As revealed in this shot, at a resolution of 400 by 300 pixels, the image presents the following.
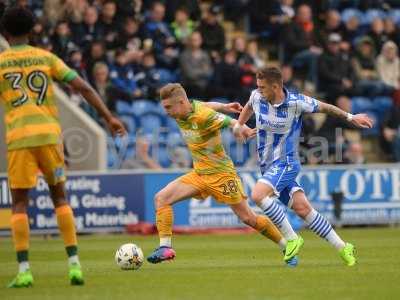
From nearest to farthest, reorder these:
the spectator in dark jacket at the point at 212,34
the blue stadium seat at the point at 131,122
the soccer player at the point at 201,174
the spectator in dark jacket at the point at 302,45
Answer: the soccer player at the point at 201,174
the blue stadium seat at the point at 131,122
the spectator in dark jacket at the point at 212,34
the spectator in dark jacket at the point at 302,45

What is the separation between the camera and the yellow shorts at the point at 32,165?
9.80 m

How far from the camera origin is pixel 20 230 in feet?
32.6

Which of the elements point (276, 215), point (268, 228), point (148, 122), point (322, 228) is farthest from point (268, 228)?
point (148, 122)

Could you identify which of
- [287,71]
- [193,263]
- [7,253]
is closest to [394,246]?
[193,263]

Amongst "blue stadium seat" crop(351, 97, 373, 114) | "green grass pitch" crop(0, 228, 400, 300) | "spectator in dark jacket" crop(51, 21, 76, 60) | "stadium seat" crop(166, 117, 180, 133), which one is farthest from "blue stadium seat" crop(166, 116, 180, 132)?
"green grass pitch" crop(0, 228, 400, 300)

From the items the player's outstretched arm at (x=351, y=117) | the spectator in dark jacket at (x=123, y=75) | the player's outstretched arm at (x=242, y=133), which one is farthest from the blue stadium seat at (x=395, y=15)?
the player's outstretched arm at (x=242, y=133)

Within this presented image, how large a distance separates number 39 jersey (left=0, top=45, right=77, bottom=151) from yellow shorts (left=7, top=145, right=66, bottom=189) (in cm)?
7

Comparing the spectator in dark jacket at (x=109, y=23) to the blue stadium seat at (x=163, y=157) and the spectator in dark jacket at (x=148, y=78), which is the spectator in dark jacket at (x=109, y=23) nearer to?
the spectator in dark jacket at (x=148, y=78)

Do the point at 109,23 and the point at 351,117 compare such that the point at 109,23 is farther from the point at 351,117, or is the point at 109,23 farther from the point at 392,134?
the point at 351,117

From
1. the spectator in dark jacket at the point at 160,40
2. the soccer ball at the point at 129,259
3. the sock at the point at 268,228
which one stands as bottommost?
the soccer ball at the point at 129,259

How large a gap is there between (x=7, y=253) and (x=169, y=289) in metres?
6.10

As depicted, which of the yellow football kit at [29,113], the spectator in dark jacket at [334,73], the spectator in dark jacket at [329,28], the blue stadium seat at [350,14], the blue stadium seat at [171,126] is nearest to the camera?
the yellow football kit at [29,113]

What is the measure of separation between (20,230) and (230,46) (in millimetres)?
16115

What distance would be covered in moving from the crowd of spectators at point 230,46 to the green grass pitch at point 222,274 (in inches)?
228
